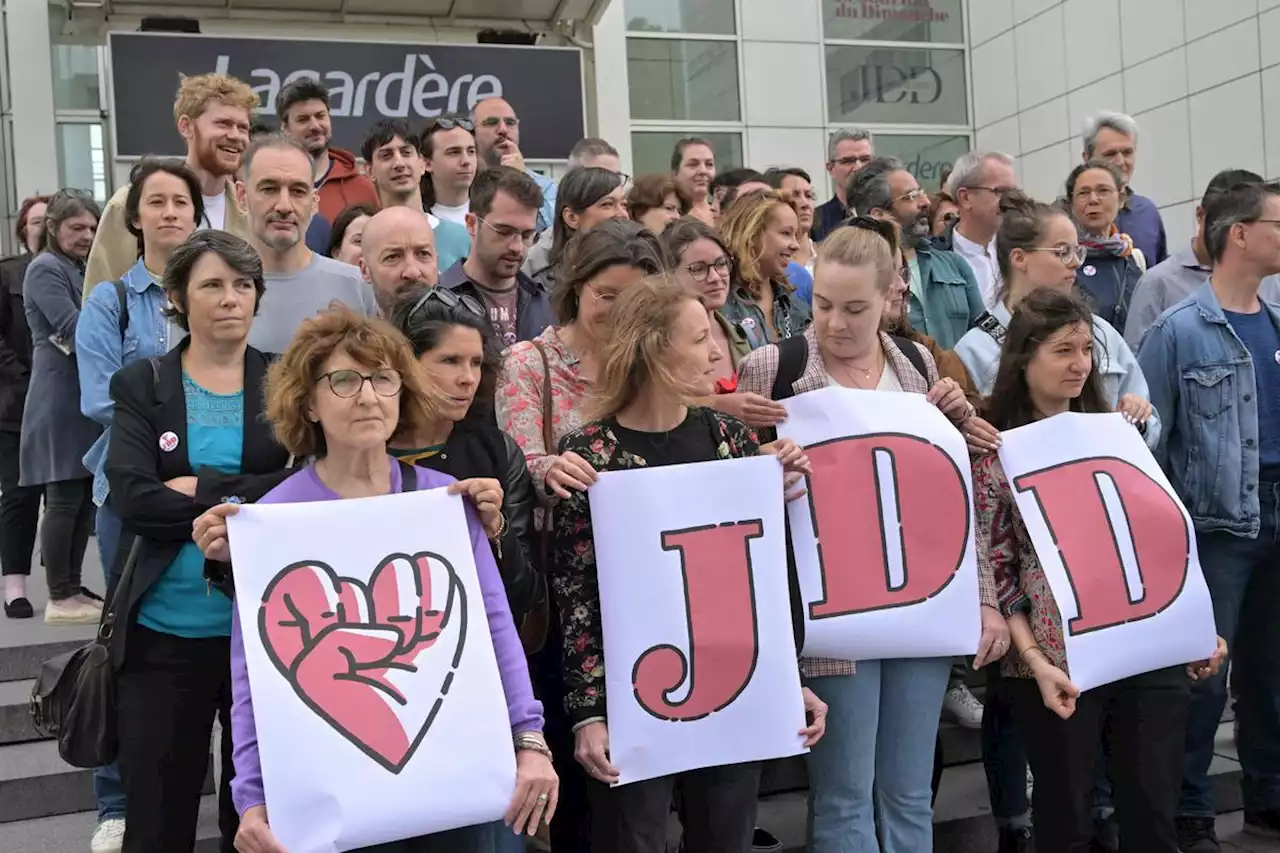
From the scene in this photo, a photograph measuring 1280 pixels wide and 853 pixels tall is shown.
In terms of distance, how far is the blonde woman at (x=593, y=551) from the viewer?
10.0 ft

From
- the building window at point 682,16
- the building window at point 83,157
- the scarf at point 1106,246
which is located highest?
the building window at point 682,16

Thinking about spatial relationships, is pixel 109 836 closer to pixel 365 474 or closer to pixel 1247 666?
pixel 365 474

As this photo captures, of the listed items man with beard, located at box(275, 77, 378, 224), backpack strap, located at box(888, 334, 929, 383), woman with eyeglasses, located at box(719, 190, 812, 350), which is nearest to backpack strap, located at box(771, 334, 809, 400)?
backpack strap, located at box(888, 334, 929, 383)

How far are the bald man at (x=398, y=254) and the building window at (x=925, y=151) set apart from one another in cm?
1190

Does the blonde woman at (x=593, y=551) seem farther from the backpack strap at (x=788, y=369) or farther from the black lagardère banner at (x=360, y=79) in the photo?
the black lagardère banner at (x=360, y=79)

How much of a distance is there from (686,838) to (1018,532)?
1419mm

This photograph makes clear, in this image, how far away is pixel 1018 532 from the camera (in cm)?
378

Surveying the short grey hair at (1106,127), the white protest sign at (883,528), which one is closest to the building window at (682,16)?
the short grey hair at (1106,127)

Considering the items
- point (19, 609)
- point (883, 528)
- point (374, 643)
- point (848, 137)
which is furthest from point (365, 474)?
point (848, 137)

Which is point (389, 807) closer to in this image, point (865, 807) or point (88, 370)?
point (865, 807)

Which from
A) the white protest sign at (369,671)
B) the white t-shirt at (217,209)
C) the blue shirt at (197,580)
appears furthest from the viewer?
the white t-shirt at (217,209)

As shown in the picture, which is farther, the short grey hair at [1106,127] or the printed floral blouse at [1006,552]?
the short grey hair at [1106,127]

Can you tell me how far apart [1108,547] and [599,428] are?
5.39ft

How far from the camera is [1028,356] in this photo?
12.7ft
